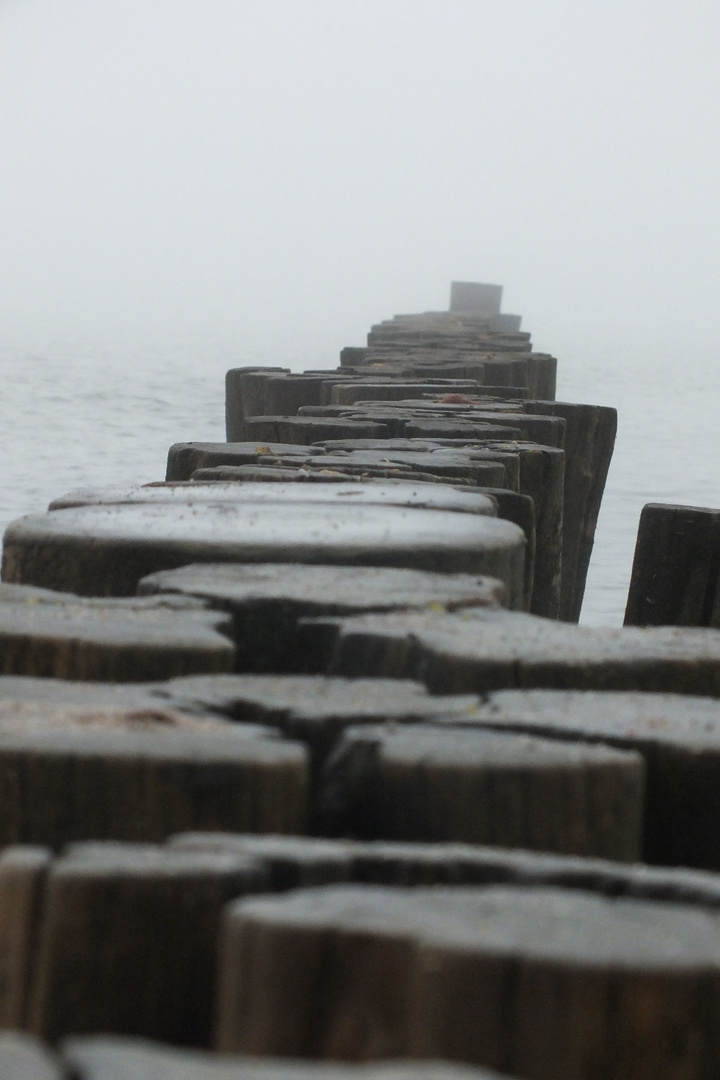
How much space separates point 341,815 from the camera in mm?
1555

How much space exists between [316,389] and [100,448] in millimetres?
10009

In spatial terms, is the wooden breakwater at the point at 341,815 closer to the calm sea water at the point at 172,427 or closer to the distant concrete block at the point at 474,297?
the calm sea water at the point at 172,427

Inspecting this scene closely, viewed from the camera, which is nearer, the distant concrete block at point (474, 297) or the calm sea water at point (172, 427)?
the calm sea water at point (172, 427)

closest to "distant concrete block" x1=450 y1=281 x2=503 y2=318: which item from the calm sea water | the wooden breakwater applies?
the calm sea water

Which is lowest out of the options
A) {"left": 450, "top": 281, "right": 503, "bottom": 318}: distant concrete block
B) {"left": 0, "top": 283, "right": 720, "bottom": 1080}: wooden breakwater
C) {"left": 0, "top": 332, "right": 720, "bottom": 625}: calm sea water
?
{"left": 0, "top": 332, "right": 720, "bottom": 625}: calm sea water

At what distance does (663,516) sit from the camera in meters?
4.47

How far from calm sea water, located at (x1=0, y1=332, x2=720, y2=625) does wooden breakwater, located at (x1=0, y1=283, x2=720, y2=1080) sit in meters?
7.56

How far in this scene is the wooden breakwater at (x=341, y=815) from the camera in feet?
3.39

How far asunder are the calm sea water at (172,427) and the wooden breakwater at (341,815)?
7.56 meters

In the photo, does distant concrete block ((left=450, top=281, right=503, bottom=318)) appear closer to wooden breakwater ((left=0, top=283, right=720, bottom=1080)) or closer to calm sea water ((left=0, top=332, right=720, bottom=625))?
calm sea water ((left=0, top=332, right=720, bottom=625))

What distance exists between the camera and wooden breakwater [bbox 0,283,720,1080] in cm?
103

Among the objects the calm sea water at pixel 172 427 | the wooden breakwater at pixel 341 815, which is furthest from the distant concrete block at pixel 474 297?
the wooden breakwater at pixel 341 815

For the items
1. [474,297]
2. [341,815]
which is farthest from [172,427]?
[341,815]

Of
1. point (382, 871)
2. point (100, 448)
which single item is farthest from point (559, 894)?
point (100, 448)
